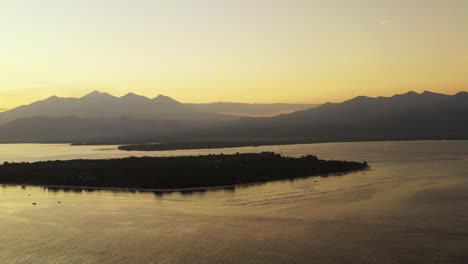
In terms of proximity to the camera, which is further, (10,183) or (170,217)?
(10,183)

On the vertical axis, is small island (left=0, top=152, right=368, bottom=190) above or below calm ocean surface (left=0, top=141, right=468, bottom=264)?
above

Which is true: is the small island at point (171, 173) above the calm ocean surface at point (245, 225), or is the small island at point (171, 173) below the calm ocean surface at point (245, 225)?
above

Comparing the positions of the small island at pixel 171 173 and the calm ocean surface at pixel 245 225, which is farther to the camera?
the small island at pixel 171 173

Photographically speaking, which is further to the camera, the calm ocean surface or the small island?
the small island

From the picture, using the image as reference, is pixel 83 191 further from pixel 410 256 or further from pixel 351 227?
pixel 410 256

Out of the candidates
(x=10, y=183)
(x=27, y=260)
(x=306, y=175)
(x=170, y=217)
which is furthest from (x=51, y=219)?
(x=306, y=175)
